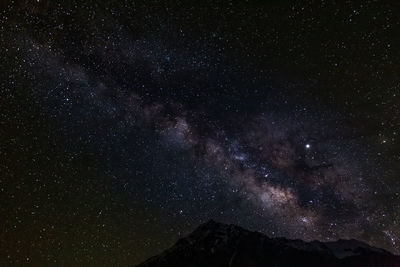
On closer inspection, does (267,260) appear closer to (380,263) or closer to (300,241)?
(300,241)

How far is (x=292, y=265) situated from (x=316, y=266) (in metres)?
6.80

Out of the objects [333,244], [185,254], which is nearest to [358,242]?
[333,244]

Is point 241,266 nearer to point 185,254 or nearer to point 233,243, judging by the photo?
point 233,243

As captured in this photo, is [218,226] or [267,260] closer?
[267,260]

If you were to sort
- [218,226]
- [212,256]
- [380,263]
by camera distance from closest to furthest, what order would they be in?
[380,263]
[212,256]
[218,226]

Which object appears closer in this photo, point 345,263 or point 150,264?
point 345,263

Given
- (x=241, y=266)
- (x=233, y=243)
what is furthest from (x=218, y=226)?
(x=241, y=266)

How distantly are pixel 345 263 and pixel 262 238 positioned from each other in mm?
25775

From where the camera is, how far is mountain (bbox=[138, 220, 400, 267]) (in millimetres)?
124044

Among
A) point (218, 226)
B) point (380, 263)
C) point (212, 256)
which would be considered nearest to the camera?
point (380, 263)

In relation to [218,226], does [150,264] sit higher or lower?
lower

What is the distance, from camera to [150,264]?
13375 centimetres

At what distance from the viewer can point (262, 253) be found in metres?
128

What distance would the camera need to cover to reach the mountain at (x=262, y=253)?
12404 cm
